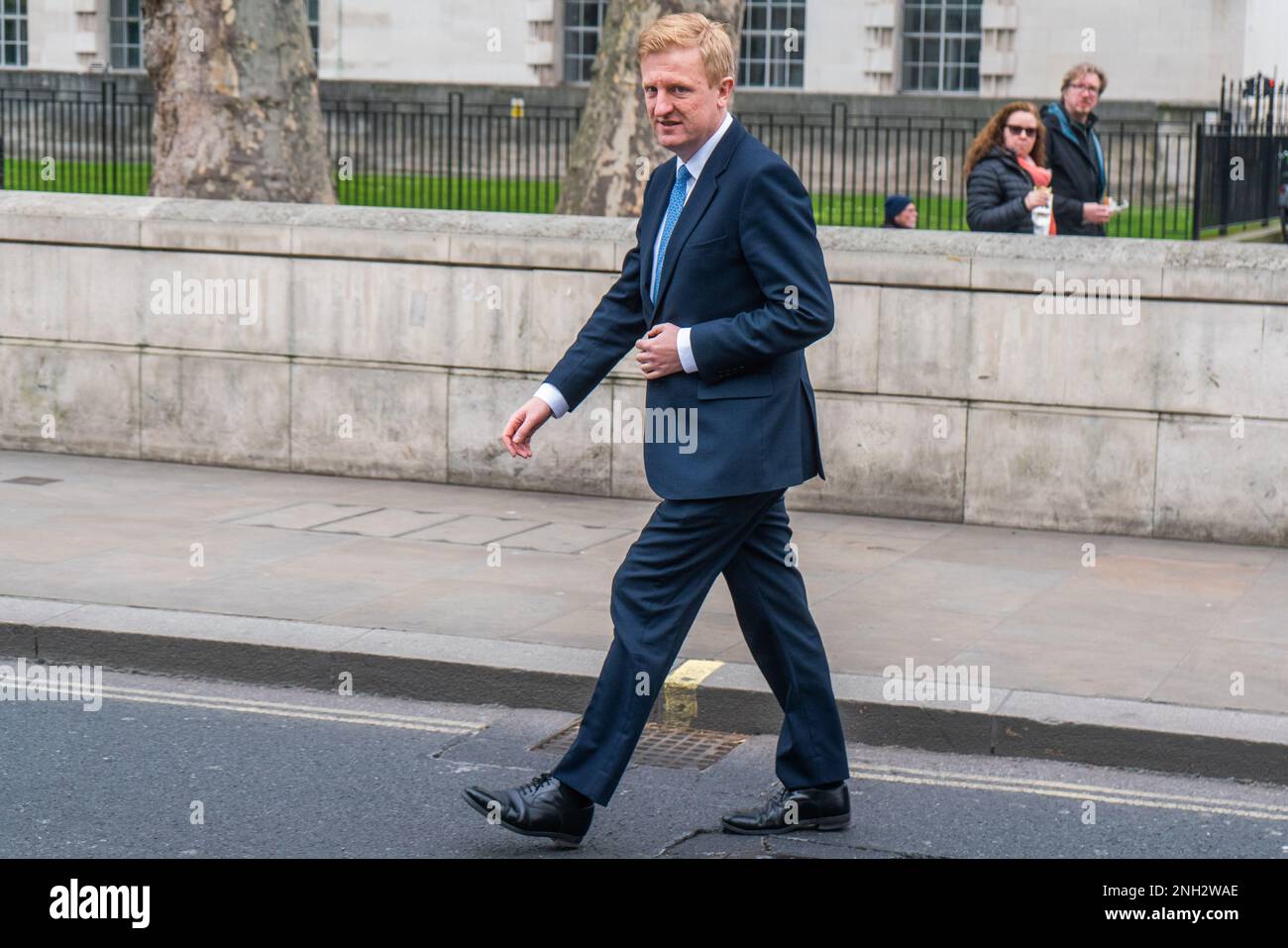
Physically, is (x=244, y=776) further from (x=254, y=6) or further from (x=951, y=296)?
(x=254, y=6)

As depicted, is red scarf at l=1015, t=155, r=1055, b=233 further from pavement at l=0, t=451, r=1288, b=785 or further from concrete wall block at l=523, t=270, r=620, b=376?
concrete wall block at l=523, t=270, r=620, b=376

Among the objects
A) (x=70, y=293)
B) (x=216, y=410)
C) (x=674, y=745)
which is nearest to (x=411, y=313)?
(x=216, y=410)

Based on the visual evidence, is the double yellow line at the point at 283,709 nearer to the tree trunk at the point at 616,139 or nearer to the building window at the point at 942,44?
the tree trunk at the point at 616,139

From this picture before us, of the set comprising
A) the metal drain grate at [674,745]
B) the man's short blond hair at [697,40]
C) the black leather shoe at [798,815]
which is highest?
the man's short blond hair at [697,40]

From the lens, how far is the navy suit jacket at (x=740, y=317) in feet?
15.6

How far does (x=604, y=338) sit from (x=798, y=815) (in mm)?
1375

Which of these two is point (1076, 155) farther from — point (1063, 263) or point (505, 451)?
point (505, 451)

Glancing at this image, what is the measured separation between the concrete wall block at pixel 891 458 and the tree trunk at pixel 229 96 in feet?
15.7

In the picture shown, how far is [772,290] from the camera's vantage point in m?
4.76

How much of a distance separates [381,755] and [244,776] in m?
0.45

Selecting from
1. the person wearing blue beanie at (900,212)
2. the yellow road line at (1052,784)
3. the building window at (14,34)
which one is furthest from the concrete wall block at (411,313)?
the building window at (14,34)

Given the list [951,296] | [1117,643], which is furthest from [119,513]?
[1117,643]

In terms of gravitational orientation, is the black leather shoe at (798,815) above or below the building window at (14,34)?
below
